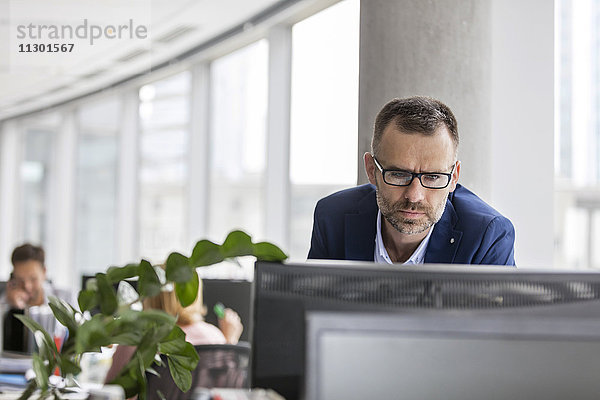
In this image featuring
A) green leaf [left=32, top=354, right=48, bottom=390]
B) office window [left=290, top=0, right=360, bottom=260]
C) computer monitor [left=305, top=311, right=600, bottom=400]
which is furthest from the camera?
office window [left=290, top=0, right=360, bottom=260]

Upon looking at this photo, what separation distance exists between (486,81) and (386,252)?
1374 millimetres

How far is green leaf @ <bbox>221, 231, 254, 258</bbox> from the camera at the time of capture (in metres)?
0.97

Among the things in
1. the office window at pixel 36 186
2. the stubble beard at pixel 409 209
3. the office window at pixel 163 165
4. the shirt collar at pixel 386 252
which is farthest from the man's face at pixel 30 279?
the office window at pixel 36 186

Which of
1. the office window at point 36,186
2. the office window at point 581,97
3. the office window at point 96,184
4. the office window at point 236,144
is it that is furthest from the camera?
the office window at point 36,186

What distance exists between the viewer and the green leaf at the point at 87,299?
3.20 ft

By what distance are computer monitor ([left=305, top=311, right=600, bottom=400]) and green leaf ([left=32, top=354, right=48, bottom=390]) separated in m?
0.37

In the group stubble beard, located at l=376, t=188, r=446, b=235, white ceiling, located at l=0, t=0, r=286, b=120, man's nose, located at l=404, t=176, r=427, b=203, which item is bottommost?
stubble beard, located at l=376, t=188, r=446, b=235

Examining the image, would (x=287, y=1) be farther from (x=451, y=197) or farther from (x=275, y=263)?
(x=275, y=263)

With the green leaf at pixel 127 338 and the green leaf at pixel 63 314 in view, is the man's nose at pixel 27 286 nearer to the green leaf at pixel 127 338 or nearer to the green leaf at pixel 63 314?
the green leaf at pixel 63 314

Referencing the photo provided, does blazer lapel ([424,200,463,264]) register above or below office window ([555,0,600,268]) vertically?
below

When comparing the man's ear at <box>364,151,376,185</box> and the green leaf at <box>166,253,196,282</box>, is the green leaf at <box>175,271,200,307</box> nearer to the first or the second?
the green leaf at <box>166,253,196,282</box>

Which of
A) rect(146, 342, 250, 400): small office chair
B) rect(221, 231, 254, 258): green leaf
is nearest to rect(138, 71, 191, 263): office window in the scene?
rect(146, 342, 250, 400): small office chair

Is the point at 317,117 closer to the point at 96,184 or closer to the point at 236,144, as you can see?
the point at 236,144

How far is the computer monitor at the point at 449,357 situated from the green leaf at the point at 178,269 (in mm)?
240
